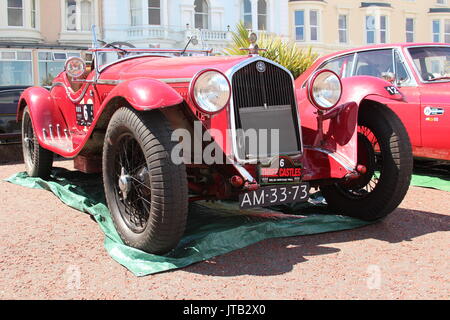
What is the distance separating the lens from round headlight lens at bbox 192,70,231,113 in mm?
3805

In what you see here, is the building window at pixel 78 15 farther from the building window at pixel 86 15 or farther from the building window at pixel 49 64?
the building window at pixel 49 64

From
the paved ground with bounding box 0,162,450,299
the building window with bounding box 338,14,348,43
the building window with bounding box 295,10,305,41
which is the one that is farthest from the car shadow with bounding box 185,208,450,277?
the building window with bounding box 338,14,348,43

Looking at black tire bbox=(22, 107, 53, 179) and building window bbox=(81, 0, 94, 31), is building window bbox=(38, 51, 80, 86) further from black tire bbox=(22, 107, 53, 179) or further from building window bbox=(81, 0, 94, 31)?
black tire bbox=(22, 107, 53, 179)

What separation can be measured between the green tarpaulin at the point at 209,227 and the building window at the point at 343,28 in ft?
86.8

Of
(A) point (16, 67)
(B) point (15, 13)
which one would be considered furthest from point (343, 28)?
(A) point (16, 67)

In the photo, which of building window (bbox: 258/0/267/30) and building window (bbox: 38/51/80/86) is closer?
building window (bbox: 38/51/80/86)

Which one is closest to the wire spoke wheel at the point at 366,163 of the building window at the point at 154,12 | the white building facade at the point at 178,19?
the white building facade at the point at 178,19

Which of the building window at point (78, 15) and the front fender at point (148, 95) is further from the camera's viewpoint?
the building window at point (78, 15)

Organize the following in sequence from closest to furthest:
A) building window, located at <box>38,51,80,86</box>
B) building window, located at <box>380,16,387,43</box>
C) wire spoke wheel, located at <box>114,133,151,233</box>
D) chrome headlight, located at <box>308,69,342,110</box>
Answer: wire spoke wheel, located at <box>114,133,151,233</box> → chrome headlight, located at <box>308,69,342,110</box> → building window, located at <box>38,51,80,86</box> → building window, located at <box>380,16,387,43</box>

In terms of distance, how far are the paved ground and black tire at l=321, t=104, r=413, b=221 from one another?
0.23m

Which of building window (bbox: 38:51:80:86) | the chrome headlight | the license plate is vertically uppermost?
building window (bbox: 38:51:80:86)

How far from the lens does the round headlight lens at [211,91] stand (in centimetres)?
380

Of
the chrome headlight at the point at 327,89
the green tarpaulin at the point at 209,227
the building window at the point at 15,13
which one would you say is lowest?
the green tarpaulin at the point at 209,227

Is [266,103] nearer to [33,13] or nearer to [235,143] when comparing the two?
[235,143]
